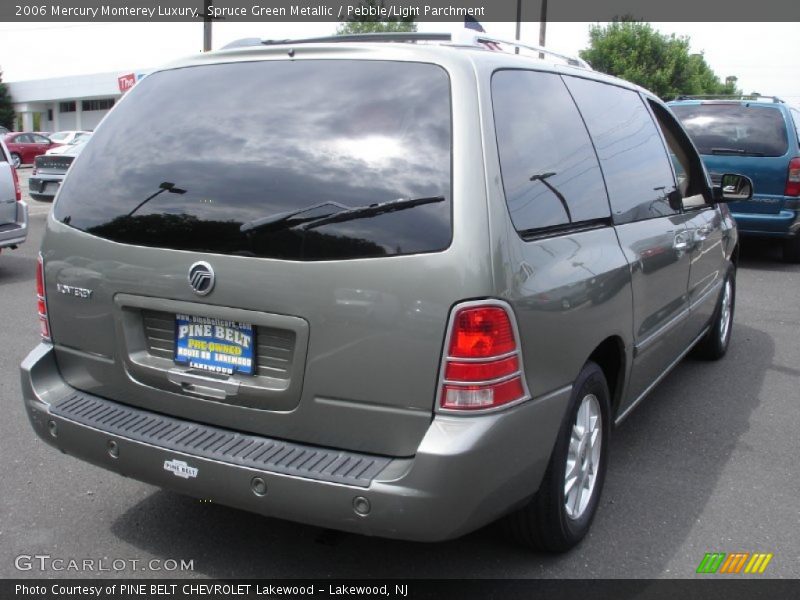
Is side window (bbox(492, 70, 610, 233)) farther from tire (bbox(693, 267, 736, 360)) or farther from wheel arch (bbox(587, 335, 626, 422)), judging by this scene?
tire (bbox(693, 267, 736, 360))

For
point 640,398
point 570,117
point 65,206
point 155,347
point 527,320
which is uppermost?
point 570,117

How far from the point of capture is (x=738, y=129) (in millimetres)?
10062

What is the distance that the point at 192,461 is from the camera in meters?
2.75

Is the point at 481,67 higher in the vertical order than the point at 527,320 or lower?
higher

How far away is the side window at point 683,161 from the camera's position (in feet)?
15.8

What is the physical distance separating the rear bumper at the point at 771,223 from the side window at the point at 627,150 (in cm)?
593

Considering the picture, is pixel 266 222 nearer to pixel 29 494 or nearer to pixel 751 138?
pixel 29 494

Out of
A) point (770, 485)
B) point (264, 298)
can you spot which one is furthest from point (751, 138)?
point (264, 298)

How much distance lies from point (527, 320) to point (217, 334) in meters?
1.05

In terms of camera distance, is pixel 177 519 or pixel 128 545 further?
pixel 177 519

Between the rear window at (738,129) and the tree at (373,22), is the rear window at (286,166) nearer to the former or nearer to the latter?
the rear window at (738,129)

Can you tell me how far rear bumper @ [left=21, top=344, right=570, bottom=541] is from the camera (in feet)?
8.24

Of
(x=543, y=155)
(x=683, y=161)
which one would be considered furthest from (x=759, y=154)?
(x=543, y=155)

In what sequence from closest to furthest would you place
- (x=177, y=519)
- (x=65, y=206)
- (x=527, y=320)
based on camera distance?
(x=527, y=320), (x=65, y=206), (x=177, y=519)
